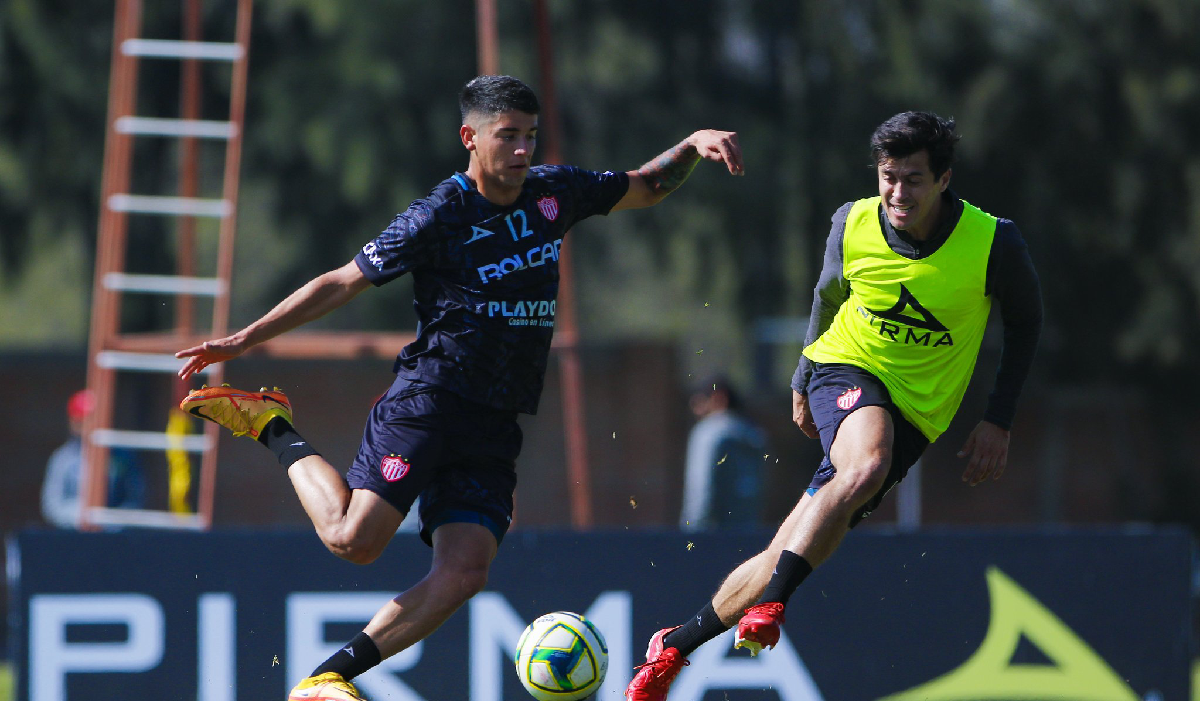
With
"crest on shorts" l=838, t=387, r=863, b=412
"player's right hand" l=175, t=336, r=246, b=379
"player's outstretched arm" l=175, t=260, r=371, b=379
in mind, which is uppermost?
"player's outstretched arm" l=175, t=260, r=371, b=379

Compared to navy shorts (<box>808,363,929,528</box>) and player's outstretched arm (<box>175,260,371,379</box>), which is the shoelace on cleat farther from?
player's outstretched arm (<box>175,260,371,379</box>)

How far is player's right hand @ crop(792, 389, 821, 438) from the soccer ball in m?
1.14

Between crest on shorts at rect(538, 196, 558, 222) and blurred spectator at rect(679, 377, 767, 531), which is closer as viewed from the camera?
crest on shorts at rect(538, 196, 558, 222)

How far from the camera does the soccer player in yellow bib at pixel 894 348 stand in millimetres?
4926

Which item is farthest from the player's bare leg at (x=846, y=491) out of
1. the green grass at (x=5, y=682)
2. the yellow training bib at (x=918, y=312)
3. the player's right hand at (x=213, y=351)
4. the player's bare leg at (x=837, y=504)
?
the green grass at (x=5, y=682)

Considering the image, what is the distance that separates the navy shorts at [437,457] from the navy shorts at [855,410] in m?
1.12

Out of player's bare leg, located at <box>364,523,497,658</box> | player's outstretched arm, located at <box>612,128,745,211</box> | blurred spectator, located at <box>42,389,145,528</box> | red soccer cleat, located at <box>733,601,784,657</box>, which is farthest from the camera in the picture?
blurred spectator, located at <box>42,389,145,528</box>

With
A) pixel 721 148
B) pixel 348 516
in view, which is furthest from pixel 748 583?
pixel 721 148

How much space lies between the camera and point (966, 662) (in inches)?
268

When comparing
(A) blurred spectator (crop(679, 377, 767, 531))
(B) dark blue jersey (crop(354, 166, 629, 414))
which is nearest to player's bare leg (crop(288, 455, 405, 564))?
(B) dark blue jersey (crop(354, 166, 629, 414))

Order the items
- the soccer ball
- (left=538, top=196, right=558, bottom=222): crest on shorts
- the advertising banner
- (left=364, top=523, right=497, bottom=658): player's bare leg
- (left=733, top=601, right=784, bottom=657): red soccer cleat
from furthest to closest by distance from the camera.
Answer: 1. the advertising banner
2. the soccer ball
3. (left=538, top=196, right=558, bottom=222): crest on shorts
4. (left=364, top=523, right=497, bottom=658): player's bare leg
5. (left=733, top=601, right=784, bottom=657): red soccer cleat

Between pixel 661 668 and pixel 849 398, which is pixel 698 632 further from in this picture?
pixel 849 398

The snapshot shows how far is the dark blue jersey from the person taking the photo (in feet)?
16.5

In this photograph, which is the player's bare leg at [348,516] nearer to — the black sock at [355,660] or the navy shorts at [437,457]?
the navy shorts at [437,457]
